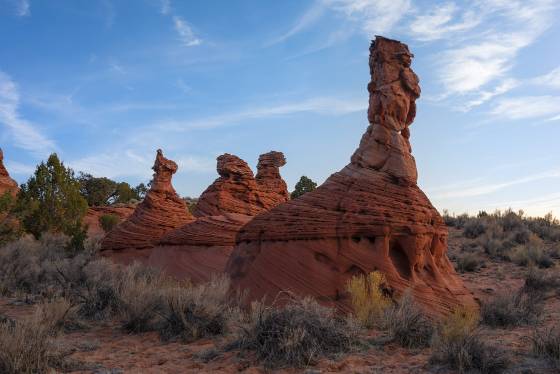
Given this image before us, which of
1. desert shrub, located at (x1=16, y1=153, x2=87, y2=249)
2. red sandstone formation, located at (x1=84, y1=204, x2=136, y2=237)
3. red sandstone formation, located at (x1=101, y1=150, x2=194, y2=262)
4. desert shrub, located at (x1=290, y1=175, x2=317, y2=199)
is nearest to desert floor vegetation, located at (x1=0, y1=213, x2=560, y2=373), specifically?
red sandstone formation, located at (x1=101, y1=150, x2=194, y2=262)

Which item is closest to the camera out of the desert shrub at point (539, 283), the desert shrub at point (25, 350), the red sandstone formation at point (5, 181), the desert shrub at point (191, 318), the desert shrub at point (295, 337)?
the desert shrub at point (25, 350)

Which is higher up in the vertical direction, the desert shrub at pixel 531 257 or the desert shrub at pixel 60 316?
the desert shrub at pixel 531 257

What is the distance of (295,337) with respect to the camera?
6215 millimetres

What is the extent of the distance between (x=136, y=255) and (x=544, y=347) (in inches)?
620

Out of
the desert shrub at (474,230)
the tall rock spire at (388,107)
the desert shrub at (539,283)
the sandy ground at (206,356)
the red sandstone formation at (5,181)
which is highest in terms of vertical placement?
the red sandstone formation at (5,181)

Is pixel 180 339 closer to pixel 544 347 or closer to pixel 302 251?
pixel 302 251

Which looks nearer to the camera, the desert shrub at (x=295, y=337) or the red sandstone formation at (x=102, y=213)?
the desert shrub at (x=295, y=337)

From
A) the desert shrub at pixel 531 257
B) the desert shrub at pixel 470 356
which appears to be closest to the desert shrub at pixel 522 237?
the desert shrub at pixel 531 257

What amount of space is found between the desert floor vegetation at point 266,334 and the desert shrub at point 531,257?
336 inches

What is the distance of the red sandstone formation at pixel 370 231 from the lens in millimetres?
9562

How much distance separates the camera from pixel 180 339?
777 cm

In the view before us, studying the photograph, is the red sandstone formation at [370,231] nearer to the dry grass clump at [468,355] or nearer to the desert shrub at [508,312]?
the desert shrub at [508,312]

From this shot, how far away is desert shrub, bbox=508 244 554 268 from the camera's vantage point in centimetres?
1911

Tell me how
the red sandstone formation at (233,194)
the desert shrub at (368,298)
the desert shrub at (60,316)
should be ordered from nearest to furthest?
the desert shrub at (60,316) < the desert shrub at (368,298) < the red sandstone formation at (233,194)
